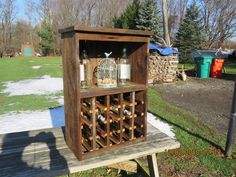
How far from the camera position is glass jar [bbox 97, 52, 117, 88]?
1.84 m

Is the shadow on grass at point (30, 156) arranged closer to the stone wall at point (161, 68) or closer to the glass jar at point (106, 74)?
the glass jar at point (106, 74)

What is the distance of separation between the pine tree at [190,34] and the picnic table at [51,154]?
1748 centimetres

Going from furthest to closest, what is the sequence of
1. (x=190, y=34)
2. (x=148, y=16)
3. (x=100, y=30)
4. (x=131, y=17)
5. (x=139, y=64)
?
(x=190, y=34)
(x=131, y=17)
(x=148, y=16)
(x=139, y=64)
(x=100, y=30)

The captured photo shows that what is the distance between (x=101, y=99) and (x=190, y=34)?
1852 cm

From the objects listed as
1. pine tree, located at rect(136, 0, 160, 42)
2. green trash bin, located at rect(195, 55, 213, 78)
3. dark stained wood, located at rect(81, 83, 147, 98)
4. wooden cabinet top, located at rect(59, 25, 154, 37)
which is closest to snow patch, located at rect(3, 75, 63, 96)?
dark stained wood, located at rect(81, 83, 147, 98)

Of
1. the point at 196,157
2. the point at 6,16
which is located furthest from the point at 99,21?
the point at 196,157

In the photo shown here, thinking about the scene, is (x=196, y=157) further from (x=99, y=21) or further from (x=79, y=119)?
(x=99, y=21)

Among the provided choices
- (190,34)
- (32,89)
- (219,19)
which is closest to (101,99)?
(32,89)

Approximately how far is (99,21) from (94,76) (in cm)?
3273

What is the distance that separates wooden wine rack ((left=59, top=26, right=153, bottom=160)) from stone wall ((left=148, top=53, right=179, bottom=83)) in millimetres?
8050

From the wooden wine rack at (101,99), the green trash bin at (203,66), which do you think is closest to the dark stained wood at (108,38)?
the wooden wine rack at (101,99)

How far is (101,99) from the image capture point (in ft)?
7.09

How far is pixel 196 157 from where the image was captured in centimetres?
A: 303

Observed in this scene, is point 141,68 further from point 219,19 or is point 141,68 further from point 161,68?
point 219,19
